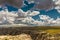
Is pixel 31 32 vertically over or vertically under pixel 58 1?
under

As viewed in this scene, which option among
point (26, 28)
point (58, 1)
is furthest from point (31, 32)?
point (58, 1)

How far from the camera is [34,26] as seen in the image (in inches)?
421

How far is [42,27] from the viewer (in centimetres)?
1071

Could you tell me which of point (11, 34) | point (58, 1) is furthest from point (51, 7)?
point (11, 34)

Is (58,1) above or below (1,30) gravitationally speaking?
above

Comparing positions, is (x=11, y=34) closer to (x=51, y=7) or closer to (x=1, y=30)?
(x=1, y=30)

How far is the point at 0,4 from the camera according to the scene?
421 inches

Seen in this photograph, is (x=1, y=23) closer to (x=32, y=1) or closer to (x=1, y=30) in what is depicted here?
(x=1, y=30)

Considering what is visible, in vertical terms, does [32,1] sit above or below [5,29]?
above

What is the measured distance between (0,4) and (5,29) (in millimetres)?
590

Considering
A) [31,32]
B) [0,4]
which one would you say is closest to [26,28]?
[31,32]

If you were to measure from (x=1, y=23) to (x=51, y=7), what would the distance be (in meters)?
1.22

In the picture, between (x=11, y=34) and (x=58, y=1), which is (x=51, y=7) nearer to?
(x=58, y=1)

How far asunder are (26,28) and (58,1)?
97 cm
